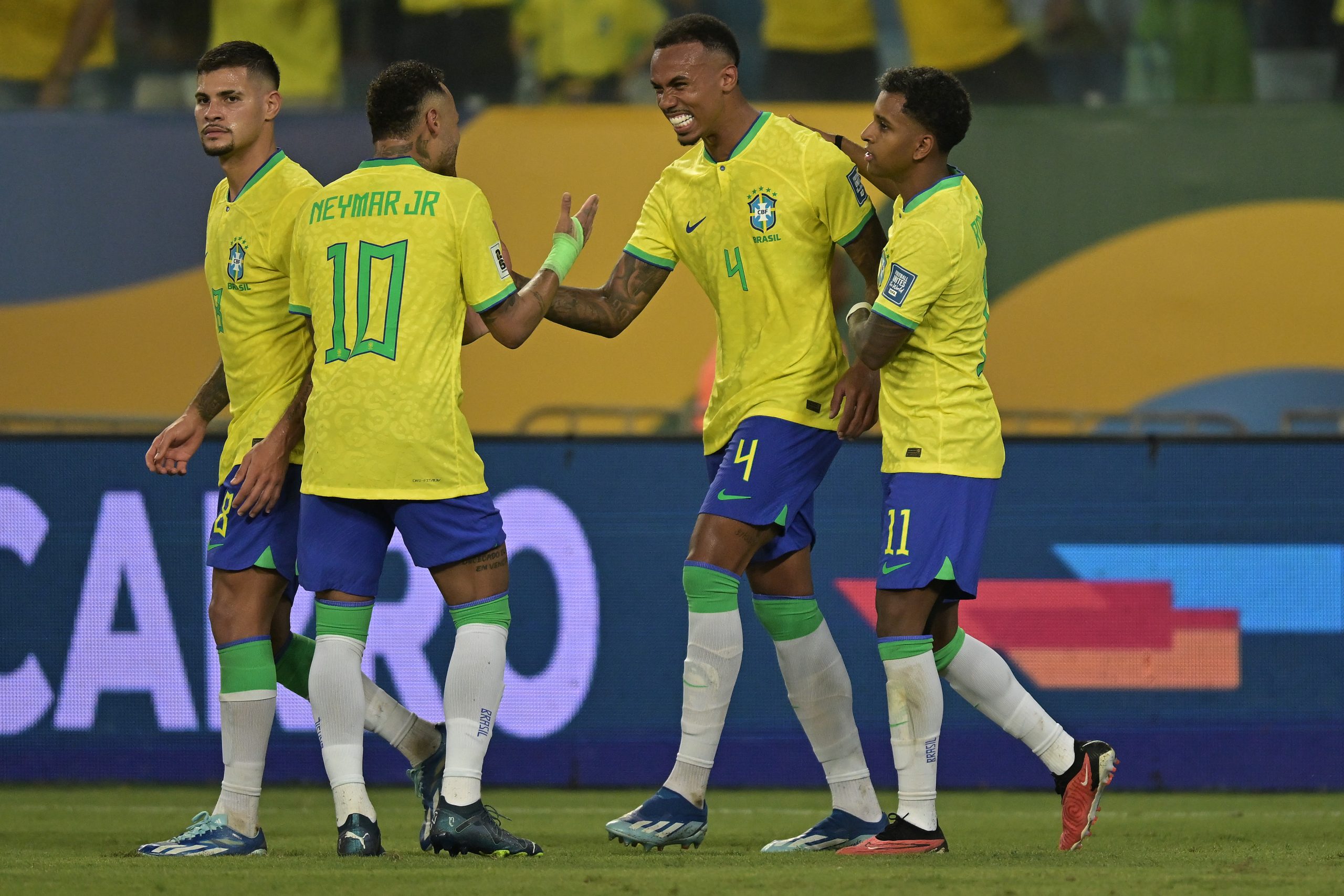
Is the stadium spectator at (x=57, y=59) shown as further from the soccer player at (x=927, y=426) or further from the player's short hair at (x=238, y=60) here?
the soccer player at (x=927, y=426)

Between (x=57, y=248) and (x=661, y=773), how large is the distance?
6.46 meters

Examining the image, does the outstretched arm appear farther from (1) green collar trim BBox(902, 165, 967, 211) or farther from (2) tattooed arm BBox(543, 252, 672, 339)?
(1) green collar trim BBox(902, 165, 967, 211)

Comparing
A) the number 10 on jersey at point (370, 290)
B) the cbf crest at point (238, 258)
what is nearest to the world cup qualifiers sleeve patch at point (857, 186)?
the number 10 on jersey at point (370, 290)

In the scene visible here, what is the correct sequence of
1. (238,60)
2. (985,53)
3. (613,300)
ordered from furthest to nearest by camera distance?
(985,53), (613,300), (238,60)

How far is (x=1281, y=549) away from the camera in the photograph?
7.10 meters

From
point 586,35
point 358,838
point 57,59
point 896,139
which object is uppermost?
point 586,35

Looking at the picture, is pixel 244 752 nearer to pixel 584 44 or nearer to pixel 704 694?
pixel 704 694

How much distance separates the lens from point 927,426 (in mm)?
4625

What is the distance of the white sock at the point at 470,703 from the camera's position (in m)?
4.41

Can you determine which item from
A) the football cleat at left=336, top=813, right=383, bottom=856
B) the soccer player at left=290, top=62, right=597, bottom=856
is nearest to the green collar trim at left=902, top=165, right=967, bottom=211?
the soccer player at left=290, top=62, right=597, bottom=856

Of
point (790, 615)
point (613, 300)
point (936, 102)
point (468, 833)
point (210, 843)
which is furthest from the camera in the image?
point (613, 300)

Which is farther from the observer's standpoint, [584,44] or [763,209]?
[584,44]

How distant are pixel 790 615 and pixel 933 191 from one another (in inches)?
50.8

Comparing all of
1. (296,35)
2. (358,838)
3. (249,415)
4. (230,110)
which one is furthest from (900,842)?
(296,35)
